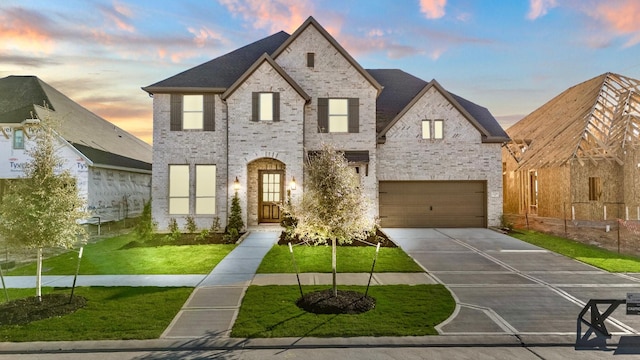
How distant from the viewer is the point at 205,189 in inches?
734

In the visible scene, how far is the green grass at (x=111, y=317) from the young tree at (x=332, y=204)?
11.4 ft

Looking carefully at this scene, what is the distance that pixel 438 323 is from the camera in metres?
7.08

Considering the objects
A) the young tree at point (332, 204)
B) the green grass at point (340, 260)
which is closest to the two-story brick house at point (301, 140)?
the green grass at point (340, 260)

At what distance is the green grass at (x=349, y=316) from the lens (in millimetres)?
6695

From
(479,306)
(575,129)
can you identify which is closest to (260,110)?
(479,306)

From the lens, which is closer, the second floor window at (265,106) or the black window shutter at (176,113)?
the second floor window at (265,106)

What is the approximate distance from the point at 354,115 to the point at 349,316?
45.0 feet

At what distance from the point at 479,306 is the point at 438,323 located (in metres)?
1.59

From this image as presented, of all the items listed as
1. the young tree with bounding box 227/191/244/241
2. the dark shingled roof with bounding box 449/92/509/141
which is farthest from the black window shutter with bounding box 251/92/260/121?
the dark shingled roof with bounding box 449/92/509/141

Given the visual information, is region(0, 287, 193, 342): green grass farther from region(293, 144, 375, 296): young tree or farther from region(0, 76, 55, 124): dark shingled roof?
region(0, 76, 55, 124): dark shingled roof

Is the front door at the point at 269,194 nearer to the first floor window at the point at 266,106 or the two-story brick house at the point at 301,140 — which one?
the two-story brick house at the point at 301,140

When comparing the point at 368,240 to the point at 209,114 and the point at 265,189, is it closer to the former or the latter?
the point at 265,189

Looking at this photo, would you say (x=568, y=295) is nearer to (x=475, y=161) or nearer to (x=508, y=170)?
(x=475, y=161)

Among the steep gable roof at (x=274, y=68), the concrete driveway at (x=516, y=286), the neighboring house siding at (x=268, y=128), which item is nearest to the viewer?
the concrete driveway at (x=516, y=286)
